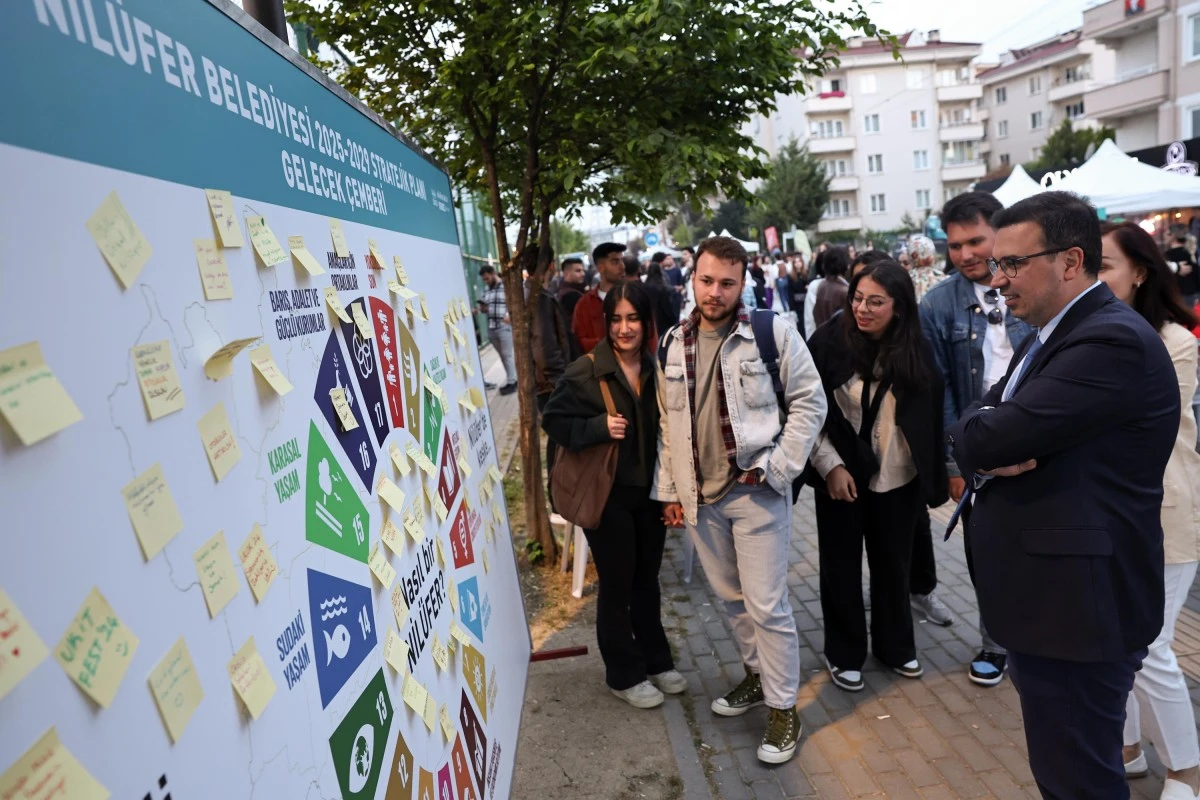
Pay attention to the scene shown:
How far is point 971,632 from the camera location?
4.66 metres

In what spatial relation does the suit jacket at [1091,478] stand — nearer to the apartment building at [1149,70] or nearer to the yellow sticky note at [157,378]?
the yellow sticky note at [157,378]

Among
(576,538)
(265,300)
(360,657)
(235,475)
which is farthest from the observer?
(576,538)

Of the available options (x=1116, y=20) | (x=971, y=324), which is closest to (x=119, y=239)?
(x=971, y=324)

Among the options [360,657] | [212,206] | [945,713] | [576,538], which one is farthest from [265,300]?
[576,538]

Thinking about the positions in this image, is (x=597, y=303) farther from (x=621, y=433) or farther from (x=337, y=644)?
(x=337, y=644)

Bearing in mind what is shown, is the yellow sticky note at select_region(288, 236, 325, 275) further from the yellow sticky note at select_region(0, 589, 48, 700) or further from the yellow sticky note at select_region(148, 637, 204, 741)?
the yellow sticky note at select_region(0, 589, 48, 700)

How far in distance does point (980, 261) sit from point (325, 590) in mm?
3462

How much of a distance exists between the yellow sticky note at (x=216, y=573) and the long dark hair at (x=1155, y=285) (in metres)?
3.00

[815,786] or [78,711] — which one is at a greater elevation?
[78,711]

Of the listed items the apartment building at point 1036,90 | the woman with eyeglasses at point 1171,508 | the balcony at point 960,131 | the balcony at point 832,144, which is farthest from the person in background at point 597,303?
the balcony at point 960,131

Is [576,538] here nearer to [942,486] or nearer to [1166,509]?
Result: [942,486]

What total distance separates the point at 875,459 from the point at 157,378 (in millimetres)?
3318

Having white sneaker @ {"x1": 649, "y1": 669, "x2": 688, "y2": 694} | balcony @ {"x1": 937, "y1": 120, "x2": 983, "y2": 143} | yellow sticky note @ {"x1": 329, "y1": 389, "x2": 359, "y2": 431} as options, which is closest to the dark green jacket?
white sneaker @ {"x1": 649, "y1": 669, "x2": 688, "y2": 694}

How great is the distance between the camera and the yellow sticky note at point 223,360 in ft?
3.99
